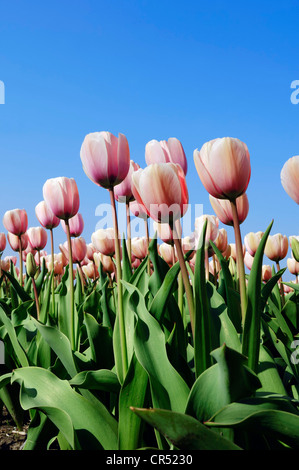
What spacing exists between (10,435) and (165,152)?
6.12 feet

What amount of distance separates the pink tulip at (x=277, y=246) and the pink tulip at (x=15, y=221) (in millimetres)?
1987

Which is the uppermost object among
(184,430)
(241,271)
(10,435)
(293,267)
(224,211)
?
(224,211)

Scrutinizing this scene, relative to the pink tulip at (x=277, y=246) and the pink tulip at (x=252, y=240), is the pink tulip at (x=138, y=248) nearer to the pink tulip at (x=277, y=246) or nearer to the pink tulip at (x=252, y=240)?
the pink tulip at (x=252, y=240)

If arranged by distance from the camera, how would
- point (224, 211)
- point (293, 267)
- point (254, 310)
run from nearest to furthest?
point (254, 310) → point (224, 211) → point (293, 267)

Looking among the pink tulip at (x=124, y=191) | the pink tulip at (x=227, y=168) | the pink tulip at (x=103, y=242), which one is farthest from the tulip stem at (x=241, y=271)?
the pink tulip at (x=103, y=242)

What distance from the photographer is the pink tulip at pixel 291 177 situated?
64.3 inches

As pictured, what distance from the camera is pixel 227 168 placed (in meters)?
1.30

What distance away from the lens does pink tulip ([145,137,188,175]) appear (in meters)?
1.72

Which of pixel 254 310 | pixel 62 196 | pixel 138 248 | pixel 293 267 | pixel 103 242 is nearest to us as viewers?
pixel 254 310

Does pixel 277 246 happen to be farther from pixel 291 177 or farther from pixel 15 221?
pixel 15 221

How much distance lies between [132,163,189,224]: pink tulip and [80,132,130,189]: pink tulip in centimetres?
37

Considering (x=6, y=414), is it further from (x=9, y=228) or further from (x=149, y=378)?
(x=149, y=378)

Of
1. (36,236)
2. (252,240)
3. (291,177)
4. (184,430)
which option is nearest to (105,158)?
(291,177)

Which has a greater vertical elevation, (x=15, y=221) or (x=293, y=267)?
(x=15, y=221)
